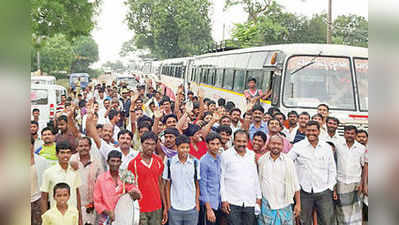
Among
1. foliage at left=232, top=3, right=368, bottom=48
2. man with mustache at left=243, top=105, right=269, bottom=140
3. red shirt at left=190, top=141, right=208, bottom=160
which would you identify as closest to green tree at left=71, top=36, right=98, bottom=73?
foliage at left=232, top=3, right=368, bottom=48

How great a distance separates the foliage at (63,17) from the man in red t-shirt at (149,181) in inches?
265

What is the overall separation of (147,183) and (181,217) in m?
0.46

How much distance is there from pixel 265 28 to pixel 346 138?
1650 cm

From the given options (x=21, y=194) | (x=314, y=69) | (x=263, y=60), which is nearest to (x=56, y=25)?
(x=263, y=60)

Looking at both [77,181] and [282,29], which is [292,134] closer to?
[77,181]

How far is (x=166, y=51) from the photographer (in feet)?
98.1

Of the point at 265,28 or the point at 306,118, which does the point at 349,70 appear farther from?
the point at 265,28

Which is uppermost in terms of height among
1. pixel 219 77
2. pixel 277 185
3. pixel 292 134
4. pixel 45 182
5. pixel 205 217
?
pixel 219 77

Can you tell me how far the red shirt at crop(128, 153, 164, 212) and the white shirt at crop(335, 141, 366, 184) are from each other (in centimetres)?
201

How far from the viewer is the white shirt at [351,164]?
199 inches

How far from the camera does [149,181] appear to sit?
4371 millimetres

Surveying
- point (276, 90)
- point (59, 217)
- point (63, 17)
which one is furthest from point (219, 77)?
point (59, 217)

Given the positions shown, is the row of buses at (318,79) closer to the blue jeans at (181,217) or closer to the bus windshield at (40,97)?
the blue jeans at (181,217)

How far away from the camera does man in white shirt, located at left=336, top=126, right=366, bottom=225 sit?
5.05 metres
